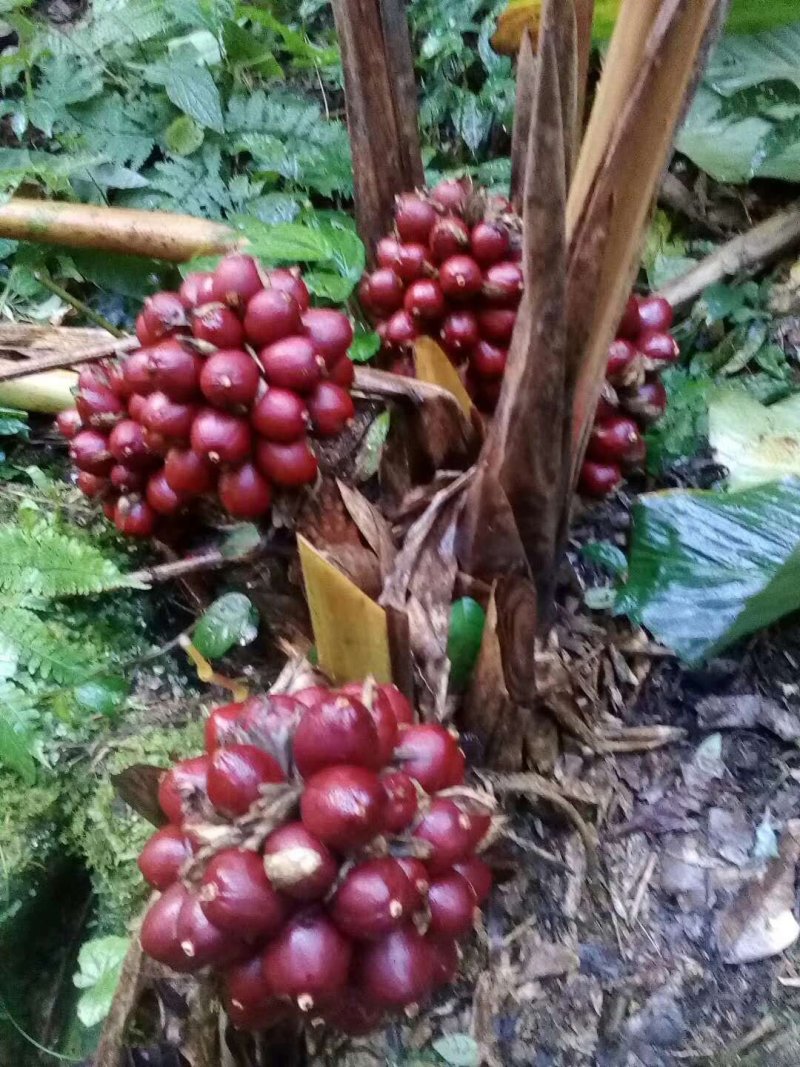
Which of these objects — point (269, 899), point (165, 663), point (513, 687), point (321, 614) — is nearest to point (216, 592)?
point (165, 663)

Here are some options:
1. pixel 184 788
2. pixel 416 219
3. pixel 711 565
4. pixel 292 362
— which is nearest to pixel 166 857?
pixel 184 788

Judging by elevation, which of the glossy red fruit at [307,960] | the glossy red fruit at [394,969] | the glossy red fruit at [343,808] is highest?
the glossy red fruit at [343,808]

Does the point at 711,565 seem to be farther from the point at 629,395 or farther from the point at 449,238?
the point at 449,238

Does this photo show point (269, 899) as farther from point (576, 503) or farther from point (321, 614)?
point (576, 503)

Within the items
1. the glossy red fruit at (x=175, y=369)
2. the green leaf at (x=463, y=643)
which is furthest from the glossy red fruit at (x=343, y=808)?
the glossy red fruit at (x=175, y=369)

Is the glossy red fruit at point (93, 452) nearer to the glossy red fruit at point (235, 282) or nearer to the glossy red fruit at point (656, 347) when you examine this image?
the glossy red fruit at point (235, 282)

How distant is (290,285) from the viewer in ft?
2.93

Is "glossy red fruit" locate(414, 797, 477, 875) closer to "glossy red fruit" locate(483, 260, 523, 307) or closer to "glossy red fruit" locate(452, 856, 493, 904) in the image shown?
"glossy red fruit" locate(452, 856, 493, 904)

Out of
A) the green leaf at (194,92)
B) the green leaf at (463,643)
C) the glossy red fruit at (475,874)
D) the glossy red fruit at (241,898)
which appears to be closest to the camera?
the glossy red fruit at (241,898)

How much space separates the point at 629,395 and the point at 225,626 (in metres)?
0.63

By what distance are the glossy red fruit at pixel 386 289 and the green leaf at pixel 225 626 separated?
46 cm

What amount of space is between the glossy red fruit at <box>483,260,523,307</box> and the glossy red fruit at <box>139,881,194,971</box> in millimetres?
781

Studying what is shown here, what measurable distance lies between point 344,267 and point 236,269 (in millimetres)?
398

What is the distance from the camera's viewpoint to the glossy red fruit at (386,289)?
114cm
